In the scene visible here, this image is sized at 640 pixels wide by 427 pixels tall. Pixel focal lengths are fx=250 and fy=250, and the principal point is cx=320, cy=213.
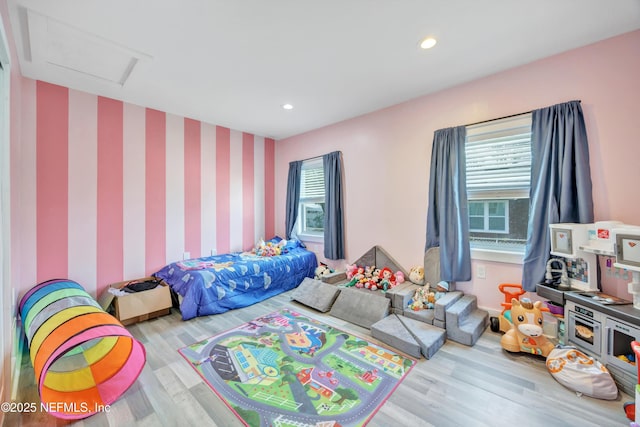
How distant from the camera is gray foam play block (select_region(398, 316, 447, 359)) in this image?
2082mm

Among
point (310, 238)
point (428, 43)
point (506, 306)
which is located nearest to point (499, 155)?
point (428, 43)

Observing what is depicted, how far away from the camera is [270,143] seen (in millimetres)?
4855

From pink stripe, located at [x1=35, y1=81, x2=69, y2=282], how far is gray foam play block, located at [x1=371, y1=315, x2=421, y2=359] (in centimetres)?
338

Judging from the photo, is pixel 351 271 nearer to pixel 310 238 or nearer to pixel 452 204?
pixel 310 238

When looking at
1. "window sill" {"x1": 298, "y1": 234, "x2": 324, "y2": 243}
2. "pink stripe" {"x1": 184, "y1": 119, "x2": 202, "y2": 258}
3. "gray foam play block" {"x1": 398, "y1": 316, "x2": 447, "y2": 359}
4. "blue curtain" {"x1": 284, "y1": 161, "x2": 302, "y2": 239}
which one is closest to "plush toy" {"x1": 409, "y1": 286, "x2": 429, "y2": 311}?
"gray foam play block" {"x1": 398, "y1": 316, "x2": 447, "y2": 359}

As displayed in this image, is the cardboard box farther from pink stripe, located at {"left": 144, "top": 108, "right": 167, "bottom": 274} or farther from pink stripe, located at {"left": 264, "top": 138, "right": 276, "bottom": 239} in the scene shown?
pink stripe, located at {"left": 264, "top": 138, "right": 276, "bottom": 239}

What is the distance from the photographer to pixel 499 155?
2.58m

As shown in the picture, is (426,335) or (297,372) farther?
(426,335)

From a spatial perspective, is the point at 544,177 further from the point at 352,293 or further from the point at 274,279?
the point at 274,279

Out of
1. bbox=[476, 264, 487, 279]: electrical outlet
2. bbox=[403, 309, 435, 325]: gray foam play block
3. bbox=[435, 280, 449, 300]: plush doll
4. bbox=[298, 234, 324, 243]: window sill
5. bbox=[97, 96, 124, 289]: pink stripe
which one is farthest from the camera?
bbox=[298, 234, 324, 243]: window sill

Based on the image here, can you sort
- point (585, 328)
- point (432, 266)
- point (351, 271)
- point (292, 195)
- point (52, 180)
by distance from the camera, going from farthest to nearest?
point (292, 195) → point (351, 271) → point (432, 266) → point (52, 180) → point (585, 328)

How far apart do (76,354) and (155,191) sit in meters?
1.98

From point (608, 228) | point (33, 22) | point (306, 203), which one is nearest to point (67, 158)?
point (33, 22)

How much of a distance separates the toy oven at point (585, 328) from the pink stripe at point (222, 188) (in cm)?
416
